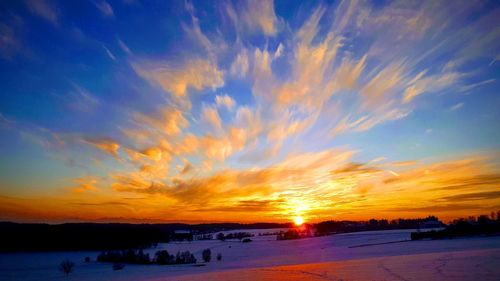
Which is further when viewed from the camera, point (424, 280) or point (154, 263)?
point (154, 263)

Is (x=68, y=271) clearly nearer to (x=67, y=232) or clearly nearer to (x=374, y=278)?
(x=374, y=278)

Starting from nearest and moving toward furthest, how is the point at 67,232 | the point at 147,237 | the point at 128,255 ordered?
the point at 128,255 → the point at 67,232 → the point at 147,237

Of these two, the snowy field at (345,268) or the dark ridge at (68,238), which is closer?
the snowy field at (345,268)

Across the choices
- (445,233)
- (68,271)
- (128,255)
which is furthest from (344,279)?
(445,233)

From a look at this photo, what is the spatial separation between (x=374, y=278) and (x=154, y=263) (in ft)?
177

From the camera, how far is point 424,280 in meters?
22.5

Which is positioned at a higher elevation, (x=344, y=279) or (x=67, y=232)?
(x=67, y=232)

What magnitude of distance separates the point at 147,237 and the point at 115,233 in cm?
1353

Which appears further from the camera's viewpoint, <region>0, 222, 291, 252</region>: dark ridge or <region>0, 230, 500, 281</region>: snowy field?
<region>0, 222, 291, 252</region>: dark ridge

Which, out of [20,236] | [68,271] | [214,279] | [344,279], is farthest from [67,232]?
[344,279]

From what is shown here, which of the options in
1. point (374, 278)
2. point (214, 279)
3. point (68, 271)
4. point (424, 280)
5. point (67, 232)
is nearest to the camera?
point (424, 280)

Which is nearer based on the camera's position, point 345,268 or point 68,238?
point 345,268

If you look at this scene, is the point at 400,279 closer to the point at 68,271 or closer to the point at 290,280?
the point at 290,280

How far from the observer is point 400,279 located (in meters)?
23.3
